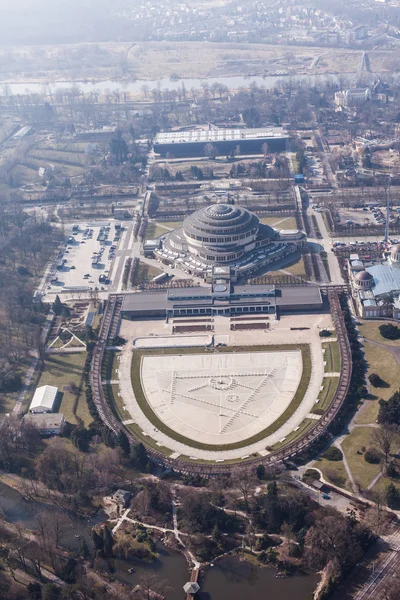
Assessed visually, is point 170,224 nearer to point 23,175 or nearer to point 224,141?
point 224,141

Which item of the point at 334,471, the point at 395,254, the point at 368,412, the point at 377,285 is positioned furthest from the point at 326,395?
the point at 395,254

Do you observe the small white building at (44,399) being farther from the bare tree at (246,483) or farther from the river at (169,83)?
the river at (169,83)

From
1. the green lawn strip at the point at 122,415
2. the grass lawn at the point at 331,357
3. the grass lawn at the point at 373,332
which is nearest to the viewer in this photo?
the green lawn strip at the point at 122,415

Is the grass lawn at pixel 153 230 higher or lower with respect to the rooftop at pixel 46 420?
higher

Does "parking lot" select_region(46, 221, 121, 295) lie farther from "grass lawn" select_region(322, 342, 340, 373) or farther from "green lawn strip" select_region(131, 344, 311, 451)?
"grass lawn" select_region(322, 342, 340, 373)

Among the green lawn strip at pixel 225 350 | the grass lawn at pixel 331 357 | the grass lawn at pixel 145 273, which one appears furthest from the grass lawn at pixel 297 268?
the grass lawn at pixel 145 273

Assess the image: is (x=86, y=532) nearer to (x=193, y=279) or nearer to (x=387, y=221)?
(x=193, y=279)

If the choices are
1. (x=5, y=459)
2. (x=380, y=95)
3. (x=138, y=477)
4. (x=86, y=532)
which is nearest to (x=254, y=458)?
(x=138, y=477)
